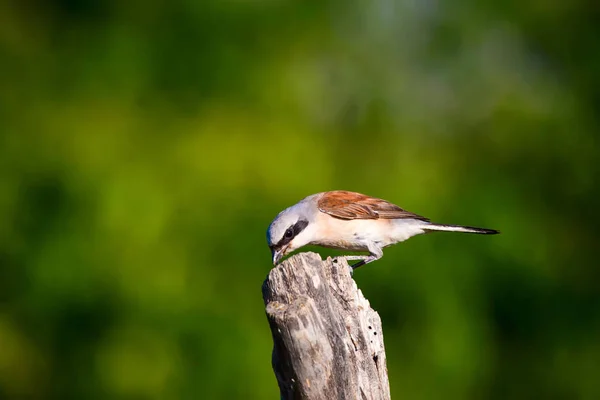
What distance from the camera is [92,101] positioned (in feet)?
35.6

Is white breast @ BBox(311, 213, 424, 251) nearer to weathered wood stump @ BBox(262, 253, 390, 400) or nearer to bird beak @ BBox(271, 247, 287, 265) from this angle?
bird beak @ BBox(271, 247, 287, 265)

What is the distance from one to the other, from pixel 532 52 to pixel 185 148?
19.4 ft

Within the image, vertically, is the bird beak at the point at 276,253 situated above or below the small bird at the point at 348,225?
below

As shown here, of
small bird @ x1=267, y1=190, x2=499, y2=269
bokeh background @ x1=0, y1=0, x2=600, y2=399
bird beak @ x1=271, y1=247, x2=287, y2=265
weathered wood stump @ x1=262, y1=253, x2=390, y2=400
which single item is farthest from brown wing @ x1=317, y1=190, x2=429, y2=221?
bokeh background @ x1=0, y1=0, x2=600, y2=399

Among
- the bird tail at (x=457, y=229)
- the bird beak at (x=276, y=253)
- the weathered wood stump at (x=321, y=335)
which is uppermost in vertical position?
the bird tail at (x=457, y=229)

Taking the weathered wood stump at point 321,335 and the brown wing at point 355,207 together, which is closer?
the weathered wood stump at point 321,335

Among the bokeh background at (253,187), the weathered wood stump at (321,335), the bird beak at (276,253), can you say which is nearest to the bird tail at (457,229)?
the bird beak at (276,253)

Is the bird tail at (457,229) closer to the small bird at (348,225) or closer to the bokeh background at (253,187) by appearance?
the small bird at (348,225)

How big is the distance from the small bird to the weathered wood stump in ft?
4.29

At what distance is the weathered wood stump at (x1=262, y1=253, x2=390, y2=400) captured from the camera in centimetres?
385

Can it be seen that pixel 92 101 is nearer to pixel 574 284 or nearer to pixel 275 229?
pixel 275 229

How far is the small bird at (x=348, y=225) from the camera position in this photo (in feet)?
18.3

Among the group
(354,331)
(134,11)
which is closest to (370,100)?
(134,11)

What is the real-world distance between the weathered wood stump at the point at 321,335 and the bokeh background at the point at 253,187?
547cm
